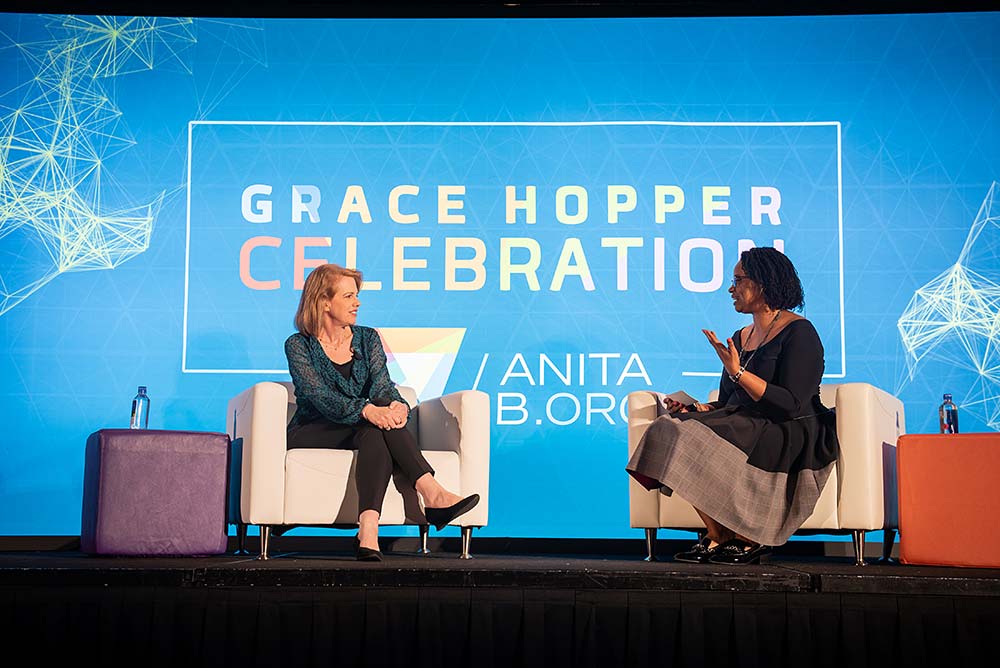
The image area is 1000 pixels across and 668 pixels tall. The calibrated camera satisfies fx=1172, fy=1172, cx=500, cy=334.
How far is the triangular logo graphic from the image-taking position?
5.29m

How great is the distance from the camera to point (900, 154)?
5348 mm

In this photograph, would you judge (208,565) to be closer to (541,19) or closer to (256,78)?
(256,78)

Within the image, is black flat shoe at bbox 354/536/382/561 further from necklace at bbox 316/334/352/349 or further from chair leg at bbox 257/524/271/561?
necklace at bbox 316/334/352/349

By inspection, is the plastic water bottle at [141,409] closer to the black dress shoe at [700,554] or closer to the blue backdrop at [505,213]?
the blue backdrop at [505,213]

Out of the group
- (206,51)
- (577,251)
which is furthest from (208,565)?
(206,51)

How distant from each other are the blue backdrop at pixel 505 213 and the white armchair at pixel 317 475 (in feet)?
3.66

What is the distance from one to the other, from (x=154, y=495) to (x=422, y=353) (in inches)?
63.8

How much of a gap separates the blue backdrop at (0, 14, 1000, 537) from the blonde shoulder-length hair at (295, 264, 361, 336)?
1.08 m

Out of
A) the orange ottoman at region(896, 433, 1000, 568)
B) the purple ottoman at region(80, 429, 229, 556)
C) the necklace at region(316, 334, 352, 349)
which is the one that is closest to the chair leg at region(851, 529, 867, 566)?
the orange ottoman at region(896, 433, 1000, 568)

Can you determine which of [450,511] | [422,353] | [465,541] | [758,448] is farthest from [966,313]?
[450,511]

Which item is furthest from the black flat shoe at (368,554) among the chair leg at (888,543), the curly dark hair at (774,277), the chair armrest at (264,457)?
the chair leg at (888,543)

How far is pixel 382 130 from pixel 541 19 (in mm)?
910

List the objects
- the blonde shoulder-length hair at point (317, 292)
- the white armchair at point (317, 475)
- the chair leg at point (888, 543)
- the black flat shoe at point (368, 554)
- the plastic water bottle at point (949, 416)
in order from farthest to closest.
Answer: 1. the plastic water bottle at point (949, 416)
2. the chair leg at point (888, 543)
3. the blonde shoulder-length hair at point (317, 292)
4. the white armchair at point (317, 475)
5. the black flat shoe at point (368, 554)

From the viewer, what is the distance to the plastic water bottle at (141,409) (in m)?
5.20
